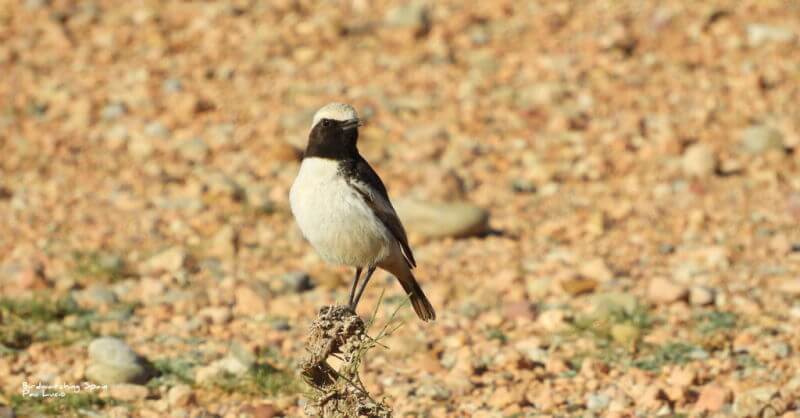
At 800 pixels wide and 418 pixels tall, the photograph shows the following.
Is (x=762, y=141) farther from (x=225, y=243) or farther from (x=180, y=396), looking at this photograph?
(x=180, y=396)

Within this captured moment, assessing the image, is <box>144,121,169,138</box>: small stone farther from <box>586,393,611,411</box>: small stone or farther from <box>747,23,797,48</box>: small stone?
<box>747,23,797,48</box>: small stone

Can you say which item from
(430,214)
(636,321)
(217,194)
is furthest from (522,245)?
(217,194)

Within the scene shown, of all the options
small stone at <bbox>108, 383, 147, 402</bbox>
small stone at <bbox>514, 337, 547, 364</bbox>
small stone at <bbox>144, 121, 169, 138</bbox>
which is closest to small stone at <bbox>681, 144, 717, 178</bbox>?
small stone at <bbox>514, 337, 547, 364</bbox>

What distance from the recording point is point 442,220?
1059 centimetres

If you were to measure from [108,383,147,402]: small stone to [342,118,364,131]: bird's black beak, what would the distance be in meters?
2.25

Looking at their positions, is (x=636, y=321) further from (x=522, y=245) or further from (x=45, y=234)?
(x=45, y=234)

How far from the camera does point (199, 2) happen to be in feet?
50.0

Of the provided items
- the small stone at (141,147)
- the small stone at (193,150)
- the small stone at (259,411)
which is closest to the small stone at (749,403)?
the small stone at (259,411)

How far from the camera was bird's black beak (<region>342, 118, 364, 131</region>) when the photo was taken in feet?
21.8

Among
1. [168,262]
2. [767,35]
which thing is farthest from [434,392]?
[767,35]

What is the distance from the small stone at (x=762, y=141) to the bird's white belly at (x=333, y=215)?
254 inches

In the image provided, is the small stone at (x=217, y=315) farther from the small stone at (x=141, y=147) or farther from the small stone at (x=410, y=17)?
the small stone at (x=410, y=17)

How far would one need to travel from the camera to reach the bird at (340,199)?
21.6ft

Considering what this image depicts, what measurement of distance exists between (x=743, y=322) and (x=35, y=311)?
16.4ft
